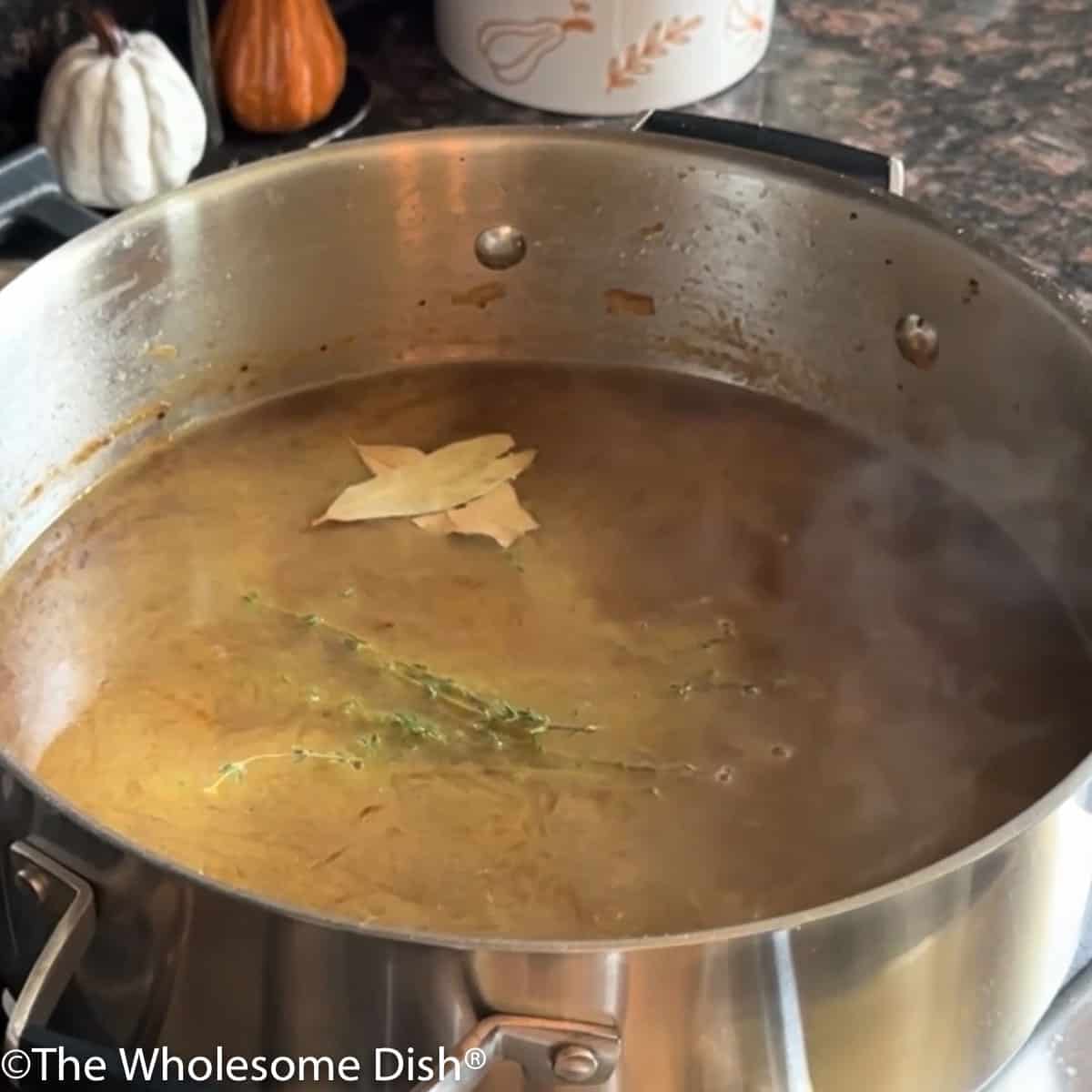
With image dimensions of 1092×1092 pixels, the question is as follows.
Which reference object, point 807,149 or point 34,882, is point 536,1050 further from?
point 807,149

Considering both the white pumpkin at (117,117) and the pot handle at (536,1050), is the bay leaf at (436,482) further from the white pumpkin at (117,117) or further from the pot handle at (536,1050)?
the pot handle at (536,1050)

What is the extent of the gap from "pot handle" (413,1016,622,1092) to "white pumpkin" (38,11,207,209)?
1.60 ft

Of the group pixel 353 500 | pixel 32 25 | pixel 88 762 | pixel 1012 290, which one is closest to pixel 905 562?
pixel 1012 290

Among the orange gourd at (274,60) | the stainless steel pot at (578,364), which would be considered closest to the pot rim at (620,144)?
the stainless steel pot at (578,364)

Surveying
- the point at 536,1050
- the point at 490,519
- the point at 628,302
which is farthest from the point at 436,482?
the point at 536,1050

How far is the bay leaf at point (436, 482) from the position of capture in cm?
77

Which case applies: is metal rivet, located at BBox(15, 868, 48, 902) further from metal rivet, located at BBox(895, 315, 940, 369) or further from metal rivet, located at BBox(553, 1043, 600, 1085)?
metal rivet, located at BBox(895, 315, 940, 369)

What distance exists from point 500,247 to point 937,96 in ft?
1.05

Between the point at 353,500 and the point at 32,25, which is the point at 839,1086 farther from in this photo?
the point at 32,25

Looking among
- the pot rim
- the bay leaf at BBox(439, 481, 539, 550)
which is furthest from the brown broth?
the pot rim

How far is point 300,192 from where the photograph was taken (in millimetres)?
764

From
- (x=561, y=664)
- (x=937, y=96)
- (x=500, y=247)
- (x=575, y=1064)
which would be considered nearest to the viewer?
(x=575, y=1064)

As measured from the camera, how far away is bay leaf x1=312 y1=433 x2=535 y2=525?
2.54ft

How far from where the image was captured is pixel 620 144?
2.55 ft
